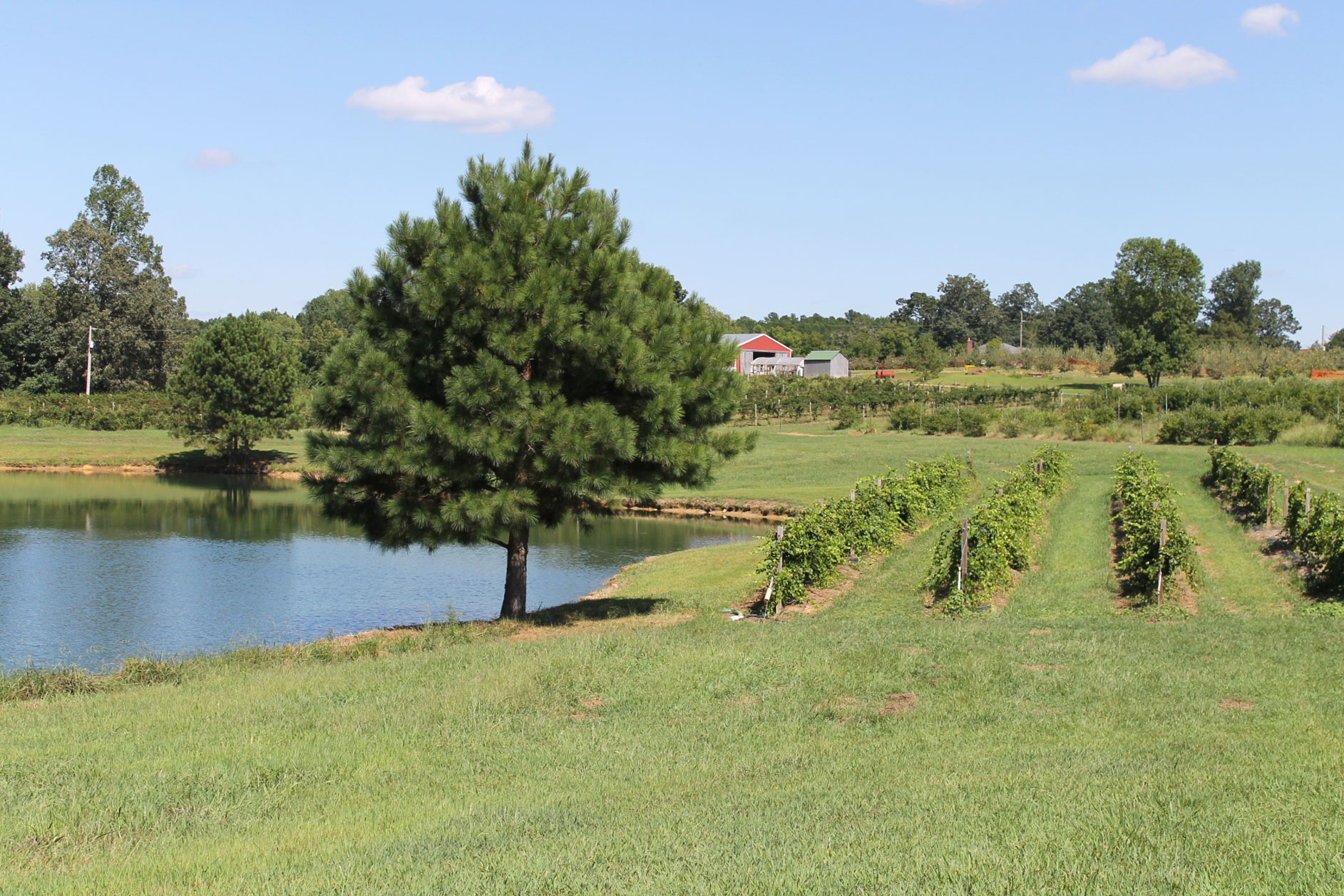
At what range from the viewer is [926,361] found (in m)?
90.9

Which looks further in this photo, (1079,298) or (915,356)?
(1079,298)

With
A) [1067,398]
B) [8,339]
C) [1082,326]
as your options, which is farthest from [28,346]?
[1082,326]

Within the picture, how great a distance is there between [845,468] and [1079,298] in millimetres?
Answer: 97884

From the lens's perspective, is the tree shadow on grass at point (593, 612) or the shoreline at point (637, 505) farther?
the shoreline at point (637, 505)

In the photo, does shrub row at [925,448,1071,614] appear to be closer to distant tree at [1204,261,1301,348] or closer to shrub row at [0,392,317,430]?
shrub row at [0,392,317,430]

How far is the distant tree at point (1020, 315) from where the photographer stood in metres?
124

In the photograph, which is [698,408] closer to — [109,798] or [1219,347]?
[109,798]

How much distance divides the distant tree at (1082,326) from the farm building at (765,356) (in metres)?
34.7

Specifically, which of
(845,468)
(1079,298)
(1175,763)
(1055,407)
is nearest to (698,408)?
(1175,763)

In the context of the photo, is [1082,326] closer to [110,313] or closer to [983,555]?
[110,313]

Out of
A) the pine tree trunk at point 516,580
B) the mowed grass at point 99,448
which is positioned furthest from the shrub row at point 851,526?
the mowed grass at point 99,448

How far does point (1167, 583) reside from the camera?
17109 millimetres

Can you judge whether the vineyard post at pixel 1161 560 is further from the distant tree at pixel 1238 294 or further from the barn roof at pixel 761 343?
the distant tree at pixel 1238 294

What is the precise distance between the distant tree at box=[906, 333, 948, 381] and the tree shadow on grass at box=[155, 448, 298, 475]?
5287 cm
